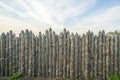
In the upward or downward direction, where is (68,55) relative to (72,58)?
upward

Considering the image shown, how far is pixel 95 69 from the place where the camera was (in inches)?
526

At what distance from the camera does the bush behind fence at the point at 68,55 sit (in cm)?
1334

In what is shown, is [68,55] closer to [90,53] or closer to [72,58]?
[72,58]

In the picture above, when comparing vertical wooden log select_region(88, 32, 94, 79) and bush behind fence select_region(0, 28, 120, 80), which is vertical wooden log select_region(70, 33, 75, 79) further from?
vertical wooden log select_region(88, 32, 94, 79)

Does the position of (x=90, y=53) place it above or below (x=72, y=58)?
above

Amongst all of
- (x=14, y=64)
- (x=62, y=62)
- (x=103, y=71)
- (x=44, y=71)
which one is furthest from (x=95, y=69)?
(x=14, y=64)

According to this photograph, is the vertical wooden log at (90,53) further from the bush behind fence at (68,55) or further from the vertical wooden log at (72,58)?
the vertical wooden log at (72,58)

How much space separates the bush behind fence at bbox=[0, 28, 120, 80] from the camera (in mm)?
13344

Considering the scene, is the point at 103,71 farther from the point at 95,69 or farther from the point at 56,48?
the point at 56,48

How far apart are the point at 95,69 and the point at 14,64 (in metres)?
4.04

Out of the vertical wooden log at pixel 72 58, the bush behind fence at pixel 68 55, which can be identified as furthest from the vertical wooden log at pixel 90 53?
the vertical wooden log at pixel 72 58

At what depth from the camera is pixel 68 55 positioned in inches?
531

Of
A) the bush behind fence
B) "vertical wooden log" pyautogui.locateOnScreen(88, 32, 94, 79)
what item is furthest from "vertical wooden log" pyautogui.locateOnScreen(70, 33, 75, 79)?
"vertical wooden log" pyautogui.locateOnScreen(88, 32, 94, 79)

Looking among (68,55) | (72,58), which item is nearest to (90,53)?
(72,58)
